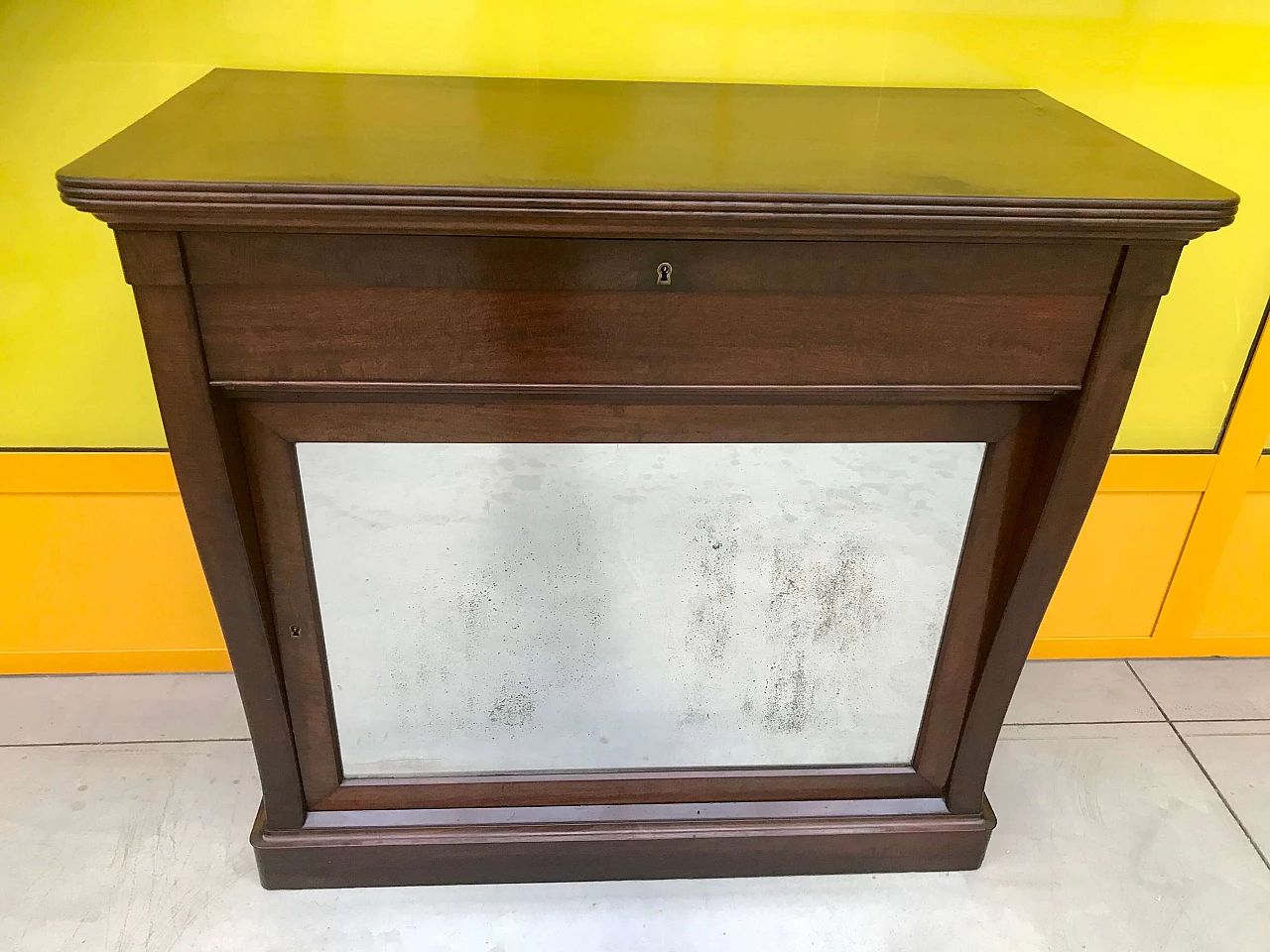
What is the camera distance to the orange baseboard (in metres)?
1.65

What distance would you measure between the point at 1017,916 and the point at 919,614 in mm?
541

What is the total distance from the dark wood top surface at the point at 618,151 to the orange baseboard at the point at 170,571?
737 millimetres

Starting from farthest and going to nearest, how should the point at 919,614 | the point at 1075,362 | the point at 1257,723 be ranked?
the point at 1257,723 → the point at 919,614 → the point at 1075,362

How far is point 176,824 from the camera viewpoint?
1556mm

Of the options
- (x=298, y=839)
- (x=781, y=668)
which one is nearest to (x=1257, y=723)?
(x=781, y=668)

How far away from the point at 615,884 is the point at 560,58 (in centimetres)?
126

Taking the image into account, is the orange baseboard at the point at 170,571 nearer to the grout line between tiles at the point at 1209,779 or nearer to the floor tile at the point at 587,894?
the grout line between tiles at the point at 1209,779

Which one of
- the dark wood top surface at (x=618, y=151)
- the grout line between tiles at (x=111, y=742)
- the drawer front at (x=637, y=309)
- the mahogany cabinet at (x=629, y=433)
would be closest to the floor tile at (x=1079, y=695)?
the mahogany cabinet at (x=629, y=433)

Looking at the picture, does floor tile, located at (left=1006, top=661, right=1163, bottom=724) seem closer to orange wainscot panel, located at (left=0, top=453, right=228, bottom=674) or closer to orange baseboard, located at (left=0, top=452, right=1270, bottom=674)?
orange baseboard, located at (left=0, top=452, right=1270, bottom=674)

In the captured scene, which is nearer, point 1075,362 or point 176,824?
point 1075,362

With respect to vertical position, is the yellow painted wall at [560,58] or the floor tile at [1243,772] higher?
the yellow painted wall at [560,58]

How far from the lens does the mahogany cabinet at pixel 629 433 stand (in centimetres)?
97

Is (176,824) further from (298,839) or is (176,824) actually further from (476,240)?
(476,240)

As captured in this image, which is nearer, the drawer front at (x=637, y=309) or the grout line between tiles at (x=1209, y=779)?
the drawer front at (x=637, y=309)
